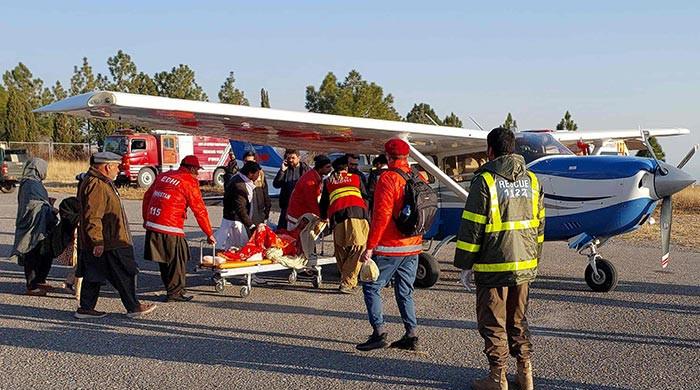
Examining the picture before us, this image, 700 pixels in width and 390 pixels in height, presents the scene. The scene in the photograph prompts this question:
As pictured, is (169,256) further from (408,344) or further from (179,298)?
(408,344)

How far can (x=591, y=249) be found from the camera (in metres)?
8.06

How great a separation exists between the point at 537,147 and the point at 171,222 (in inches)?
186

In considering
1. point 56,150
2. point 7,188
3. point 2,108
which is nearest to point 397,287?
point 7,188

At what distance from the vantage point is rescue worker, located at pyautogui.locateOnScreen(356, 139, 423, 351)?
5469 mm

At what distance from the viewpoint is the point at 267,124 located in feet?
27.2

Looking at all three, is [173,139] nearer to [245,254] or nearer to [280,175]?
[280,175]

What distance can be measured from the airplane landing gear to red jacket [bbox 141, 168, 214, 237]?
4538 mm

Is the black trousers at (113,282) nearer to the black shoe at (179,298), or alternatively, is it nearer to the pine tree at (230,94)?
the black shoe at (179,298)

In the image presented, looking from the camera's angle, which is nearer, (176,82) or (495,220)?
(495,220)

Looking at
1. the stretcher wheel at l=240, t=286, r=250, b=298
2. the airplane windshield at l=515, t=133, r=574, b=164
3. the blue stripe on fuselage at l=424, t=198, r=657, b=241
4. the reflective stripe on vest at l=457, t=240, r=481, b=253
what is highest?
the airplane windshield at l=515, t=133, r=574, b=164

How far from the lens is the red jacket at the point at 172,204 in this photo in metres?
7.46

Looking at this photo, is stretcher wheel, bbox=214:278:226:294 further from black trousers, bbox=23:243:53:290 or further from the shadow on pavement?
black trousers, bbox=23:243:53:290

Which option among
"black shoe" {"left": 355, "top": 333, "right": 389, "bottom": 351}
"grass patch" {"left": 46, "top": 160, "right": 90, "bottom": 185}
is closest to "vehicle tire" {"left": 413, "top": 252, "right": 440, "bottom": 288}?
"black shoe" {"left": 355, "top": 333, "right": 389, "bottom": 351}

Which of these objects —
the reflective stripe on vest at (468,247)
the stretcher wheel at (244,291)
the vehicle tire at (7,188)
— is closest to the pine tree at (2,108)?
the vehicle tire at (7,188)
